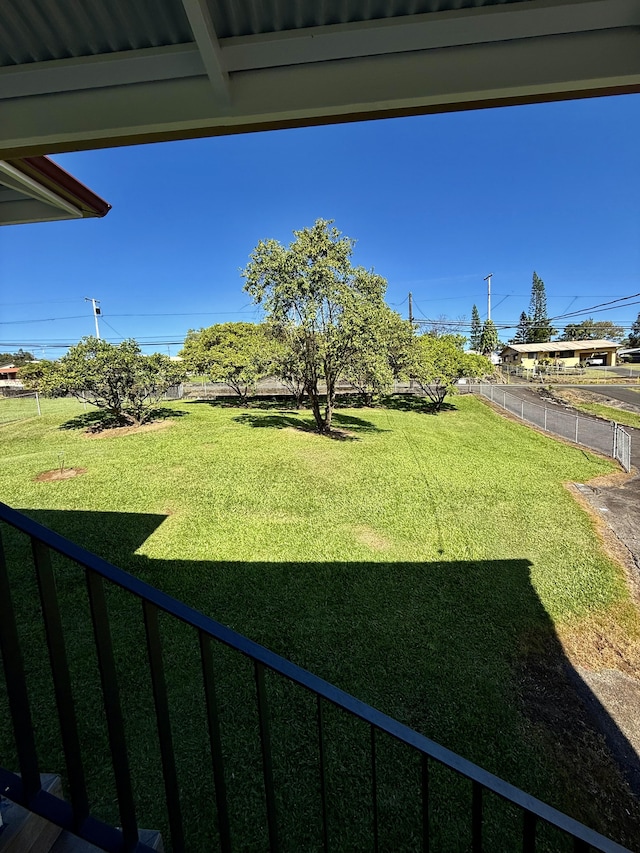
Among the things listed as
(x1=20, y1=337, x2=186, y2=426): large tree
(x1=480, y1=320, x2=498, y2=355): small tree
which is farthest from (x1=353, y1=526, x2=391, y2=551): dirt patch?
(x1=480, y1=320, x2=498, y2=355): small tree

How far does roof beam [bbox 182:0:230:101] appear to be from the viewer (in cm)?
129

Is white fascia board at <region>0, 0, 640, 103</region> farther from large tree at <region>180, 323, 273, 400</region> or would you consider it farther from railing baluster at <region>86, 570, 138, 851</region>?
large tree at <region>180, 323, 273, 400</region>

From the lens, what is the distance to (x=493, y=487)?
24.6 ft

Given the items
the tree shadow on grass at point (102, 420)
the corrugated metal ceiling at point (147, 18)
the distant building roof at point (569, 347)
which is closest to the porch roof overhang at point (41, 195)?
the corrugated metal ceiling at point (147, 18)

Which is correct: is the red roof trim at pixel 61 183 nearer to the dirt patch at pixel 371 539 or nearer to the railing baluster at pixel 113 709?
the railing baluster at pixel 113 709

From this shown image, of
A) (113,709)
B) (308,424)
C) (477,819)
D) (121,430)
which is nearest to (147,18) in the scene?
(113,709)

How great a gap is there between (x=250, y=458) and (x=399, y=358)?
10.2 metres

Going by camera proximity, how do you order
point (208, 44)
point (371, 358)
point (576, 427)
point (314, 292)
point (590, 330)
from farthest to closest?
point (590, 330), point (576, 427), point (371, 358), point (314, 292), point (208, 44)

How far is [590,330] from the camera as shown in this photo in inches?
1972

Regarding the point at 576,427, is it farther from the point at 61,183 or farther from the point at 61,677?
the point at 61,677

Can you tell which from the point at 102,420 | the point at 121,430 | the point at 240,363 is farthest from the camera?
the point at 240,363

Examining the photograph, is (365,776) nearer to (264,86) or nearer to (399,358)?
(264,86)

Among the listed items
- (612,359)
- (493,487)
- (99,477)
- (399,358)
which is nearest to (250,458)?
(99,477)

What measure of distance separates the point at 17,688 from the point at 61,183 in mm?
3011
